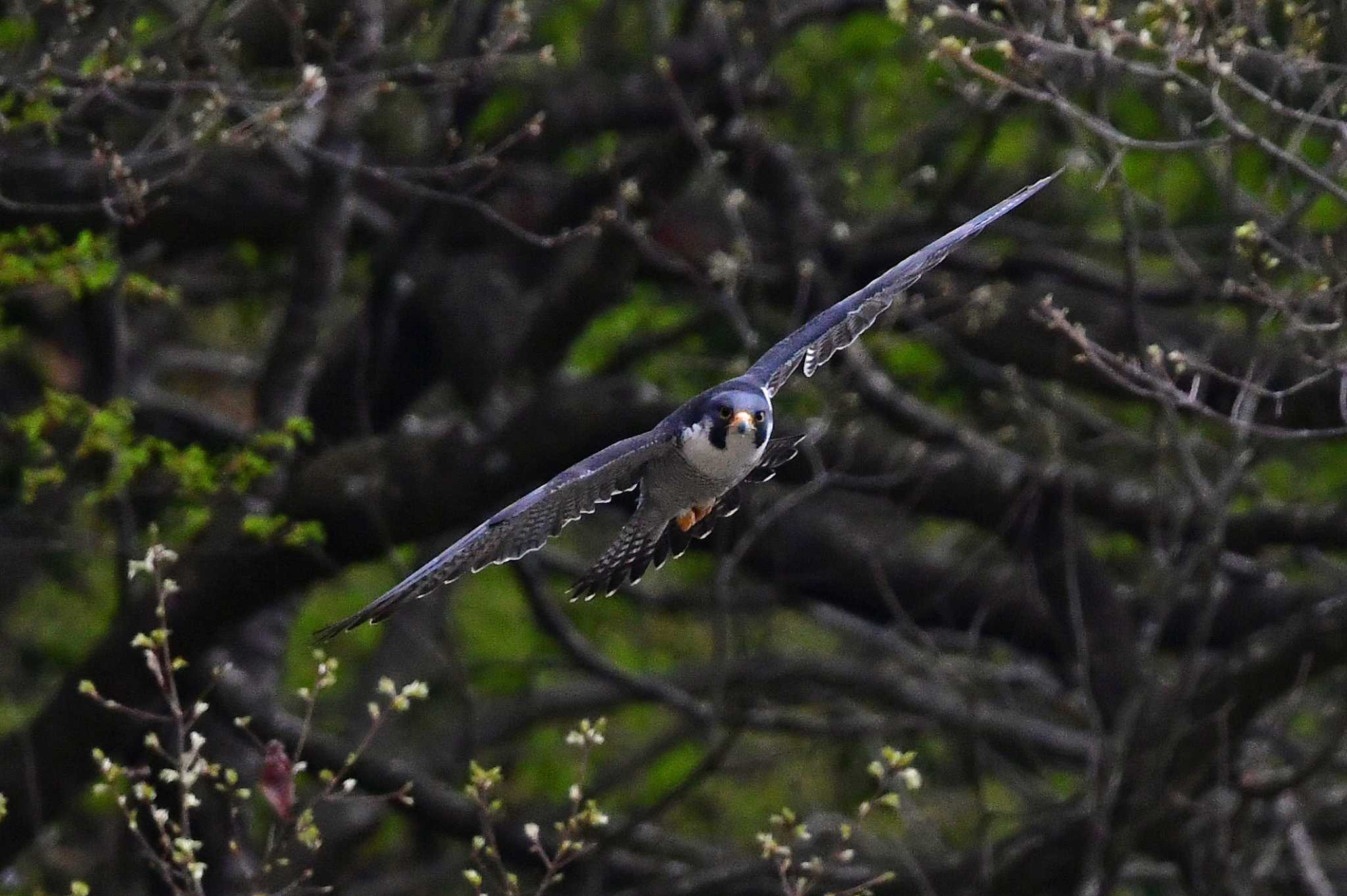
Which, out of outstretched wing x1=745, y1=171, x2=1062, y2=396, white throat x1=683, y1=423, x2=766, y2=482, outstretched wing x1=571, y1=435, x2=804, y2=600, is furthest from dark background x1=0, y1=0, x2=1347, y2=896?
white throat x1=683, y1=423, x2=766, y2=482

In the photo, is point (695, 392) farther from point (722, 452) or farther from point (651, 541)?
point (722, 452)

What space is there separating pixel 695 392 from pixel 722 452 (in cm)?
428

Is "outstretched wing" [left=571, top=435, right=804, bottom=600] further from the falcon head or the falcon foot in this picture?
the falcon head

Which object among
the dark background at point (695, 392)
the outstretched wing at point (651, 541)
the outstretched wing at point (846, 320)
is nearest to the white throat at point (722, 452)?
the outstretched wing at point (846, 320)

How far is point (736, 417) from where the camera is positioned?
16.8 feet

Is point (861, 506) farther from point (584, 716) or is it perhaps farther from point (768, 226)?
point (584, 716)

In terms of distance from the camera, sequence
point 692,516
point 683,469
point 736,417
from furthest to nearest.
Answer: point 692,516 → point 683,469 → point 736,417

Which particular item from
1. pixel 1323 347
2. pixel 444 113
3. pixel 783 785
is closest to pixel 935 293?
pixel 444 113

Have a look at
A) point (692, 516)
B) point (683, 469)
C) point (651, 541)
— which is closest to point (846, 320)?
point (683, 469)

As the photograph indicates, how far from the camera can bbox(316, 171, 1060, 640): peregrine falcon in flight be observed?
4.98 meters

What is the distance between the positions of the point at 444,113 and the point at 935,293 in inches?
92.5

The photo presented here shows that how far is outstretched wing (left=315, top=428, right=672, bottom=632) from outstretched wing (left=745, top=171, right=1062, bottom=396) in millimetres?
377

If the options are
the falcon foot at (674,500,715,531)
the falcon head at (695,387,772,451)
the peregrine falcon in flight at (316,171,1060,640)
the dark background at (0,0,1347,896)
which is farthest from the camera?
the dark background at (0,0,1347,896)

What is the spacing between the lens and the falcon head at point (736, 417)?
5129mm
